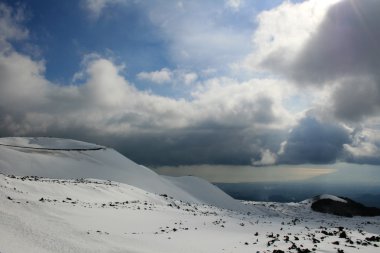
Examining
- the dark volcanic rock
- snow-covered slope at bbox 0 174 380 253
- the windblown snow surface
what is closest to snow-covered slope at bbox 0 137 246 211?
the windblown snow surface

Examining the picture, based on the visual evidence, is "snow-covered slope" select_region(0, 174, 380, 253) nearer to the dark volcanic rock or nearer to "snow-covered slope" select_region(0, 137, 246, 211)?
"snow-covered slope" select_region(0, 137, 246, 211)

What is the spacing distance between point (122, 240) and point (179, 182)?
5299 centimetres

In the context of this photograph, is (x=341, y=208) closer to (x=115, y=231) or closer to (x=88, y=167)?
(x=88, y=167)

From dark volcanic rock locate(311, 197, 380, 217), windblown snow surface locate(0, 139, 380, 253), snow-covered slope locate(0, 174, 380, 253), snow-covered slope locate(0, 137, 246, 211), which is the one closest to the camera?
snow-covered slope locate(0, 174, 380, 253)

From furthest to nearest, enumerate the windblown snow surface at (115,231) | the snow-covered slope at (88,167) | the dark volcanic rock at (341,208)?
the dark volcanic rock at (341,208), the snow-covered slope at (88,167), the windblown snow surface at (115,231)

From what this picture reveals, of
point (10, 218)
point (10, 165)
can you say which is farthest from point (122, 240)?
point (10, 165)

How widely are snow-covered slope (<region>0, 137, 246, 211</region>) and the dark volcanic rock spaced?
31.3 meters

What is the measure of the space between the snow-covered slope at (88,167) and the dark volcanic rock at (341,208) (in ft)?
103

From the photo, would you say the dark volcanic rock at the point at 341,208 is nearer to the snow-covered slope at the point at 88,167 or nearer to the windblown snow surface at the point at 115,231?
the snow-covered slope at the point at 88,167

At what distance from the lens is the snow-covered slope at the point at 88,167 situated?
56.1 m

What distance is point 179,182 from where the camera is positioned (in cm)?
6950

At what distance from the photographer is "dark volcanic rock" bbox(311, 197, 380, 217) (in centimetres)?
8817

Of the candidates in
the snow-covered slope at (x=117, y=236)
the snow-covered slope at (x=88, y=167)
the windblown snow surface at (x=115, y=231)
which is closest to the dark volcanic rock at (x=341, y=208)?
the snow-covered slope at (x=88, y=167)

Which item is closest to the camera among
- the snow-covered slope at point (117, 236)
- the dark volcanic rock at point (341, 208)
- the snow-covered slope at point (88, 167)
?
the snow-covered slope at point (117, 236)
